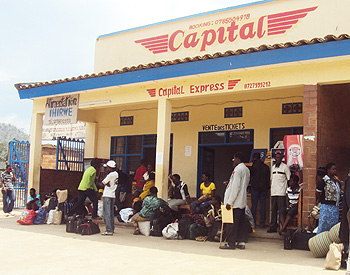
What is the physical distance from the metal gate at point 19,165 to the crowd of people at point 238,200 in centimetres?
357

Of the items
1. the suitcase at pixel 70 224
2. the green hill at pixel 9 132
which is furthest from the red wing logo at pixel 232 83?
the green hill at pixel 9 132

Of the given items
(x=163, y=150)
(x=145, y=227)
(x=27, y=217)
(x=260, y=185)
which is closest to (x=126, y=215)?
(x=145, y=227)

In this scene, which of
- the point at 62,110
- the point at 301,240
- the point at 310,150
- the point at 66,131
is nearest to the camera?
the point at 301,240

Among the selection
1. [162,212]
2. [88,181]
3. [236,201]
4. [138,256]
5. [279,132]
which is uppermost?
[279,132]

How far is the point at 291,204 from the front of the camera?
8.70 m

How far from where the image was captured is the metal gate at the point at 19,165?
49.0 ft

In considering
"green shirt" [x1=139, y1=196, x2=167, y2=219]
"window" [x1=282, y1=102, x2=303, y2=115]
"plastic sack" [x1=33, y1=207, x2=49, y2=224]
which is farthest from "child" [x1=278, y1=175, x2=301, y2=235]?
"plastic sack" [x1=33, y1=207, x2=49, y2=224]

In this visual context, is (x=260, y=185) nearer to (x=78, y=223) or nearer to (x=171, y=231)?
(x=171, y=231)

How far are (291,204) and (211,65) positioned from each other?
319 centimetres

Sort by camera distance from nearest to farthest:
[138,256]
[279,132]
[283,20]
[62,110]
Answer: [138,256]
[279,132]
[283,20]
[62,110]

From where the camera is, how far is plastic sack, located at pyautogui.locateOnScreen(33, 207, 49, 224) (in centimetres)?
1129

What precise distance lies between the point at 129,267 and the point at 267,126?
6.30m

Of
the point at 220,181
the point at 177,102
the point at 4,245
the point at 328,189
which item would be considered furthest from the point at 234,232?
the point at 220,181

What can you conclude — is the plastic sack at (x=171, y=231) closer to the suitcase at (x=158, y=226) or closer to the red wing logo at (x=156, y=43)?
the suitcase at (x=158, y=226)
